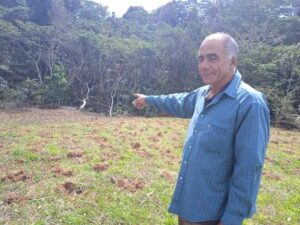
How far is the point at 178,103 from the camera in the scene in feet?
7.69

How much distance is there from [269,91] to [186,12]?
68.0 ft

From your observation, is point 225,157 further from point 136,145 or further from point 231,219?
point 136,145

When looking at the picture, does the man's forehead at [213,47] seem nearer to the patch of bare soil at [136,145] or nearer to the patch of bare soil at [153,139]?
the patch of bare soil at [136,145]

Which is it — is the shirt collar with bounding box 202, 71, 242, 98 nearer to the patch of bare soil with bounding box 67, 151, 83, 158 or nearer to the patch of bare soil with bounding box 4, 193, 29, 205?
the patch of bare soil with bounding box 4, 193, 29, 205

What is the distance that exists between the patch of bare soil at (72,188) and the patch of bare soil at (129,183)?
19.5 inches

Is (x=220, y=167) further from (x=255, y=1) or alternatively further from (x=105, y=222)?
(x=255, y=1)

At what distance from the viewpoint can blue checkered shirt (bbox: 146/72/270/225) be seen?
63.1 inches

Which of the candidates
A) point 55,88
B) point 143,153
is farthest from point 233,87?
point 55,88

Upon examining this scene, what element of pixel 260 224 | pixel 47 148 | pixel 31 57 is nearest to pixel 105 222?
pixel 260 224

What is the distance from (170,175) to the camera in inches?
197

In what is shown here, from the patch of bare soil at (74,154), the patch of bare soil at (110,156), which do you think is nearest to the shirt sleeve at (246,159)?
the patch of bare soil at (110,156)

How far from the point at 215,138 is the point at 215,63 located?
0.36m

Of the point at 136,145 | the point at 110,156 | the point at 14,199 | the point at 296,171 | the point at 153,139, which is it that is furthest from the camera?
the point at 153,139

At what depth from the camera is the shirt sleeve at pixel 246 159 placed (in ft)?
5.22
